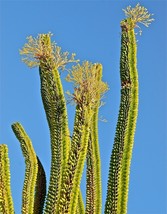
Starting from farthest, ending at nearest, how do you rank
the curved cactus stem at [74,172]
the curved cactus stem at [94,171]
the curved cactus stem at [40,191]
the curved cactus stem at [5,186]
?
the curved cactus stem at [40,191] < the curved cactus stem at [94,171] < the curved cactus stem at [5,186] < the curved cactus stem at [74,172]

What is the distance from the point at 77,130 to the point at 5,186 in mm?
1194

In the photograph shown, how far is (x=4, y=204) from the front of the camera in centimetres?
664

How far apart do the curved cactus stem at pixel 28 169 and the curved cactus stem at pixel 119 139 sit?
126cm

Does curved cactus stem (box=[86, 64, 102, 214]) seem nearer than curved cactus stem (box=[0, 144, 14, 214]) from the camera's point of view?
No

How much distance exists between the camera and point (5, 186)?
670 centimetres

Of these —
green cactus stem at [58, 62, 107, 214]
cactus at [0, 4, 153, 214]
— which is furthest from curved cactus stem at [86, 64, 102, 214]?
green cactus stem at [58, 62, 107, 214]

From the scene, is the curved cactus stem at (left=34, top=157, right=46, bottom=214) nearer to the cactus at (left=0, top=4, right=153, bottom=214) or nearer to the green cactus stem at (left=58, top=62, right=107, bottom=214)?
the cactus at (left=0, top=4, right=153, bottom=214)

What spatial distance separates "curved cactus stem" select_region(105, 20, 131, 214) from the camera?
651cm

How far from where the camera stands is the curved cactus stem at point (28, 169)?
7.36 metres

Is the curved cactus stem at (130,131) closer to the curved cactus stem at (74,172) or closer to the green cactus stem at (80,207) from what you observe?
the curved cactus stem at (74,172)

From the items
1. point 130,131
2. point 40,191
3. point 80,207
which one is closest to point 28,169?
point 40,191

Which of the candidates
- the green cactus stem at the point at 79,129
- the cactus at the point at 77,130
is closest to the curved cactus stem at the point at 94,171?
the cactus at the point at 77,130

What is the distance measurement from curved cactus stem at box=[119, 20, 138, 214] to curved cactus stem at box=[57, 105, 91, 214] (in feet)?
1.97

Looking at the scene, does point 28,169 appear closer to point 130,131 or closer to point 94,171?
point 94,171
